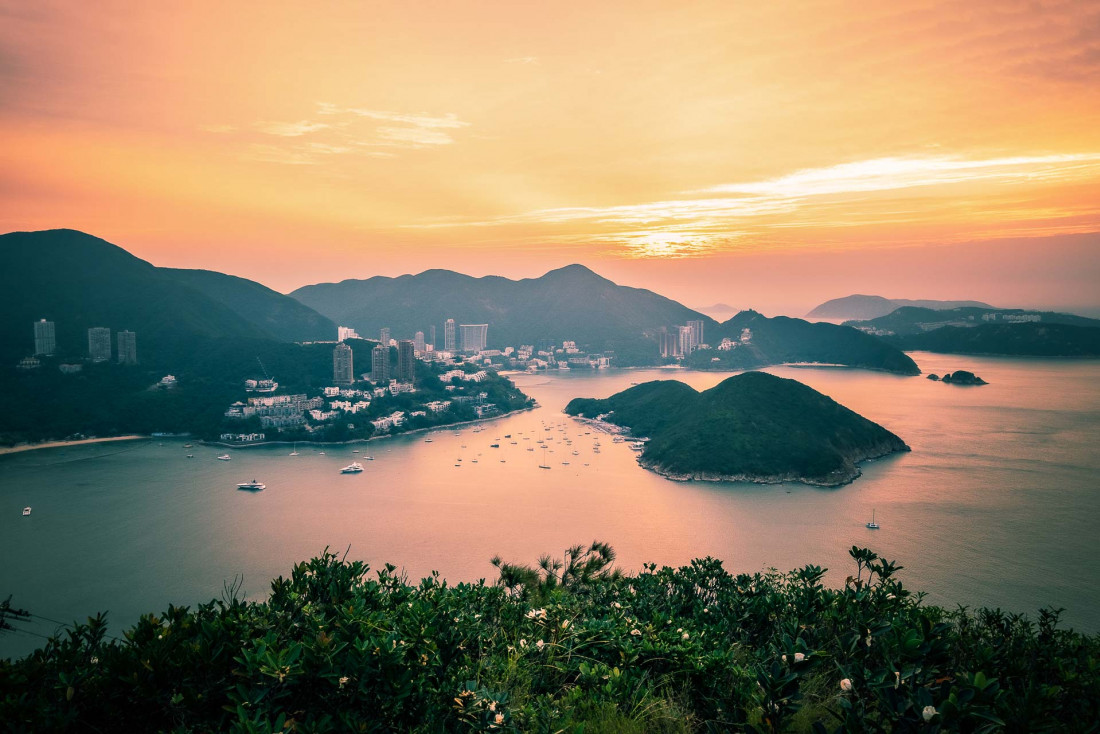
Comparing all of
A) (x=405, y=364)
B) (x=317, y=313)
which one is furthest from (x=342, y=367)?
(x=317, y=313)

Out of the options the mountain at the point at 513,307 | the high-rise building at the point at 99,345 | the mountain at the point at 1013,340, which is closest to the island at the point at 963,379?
the mountain at the point at 1013,340

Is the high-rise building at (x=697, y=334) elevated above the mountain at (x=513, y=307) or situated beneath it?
situated beneath

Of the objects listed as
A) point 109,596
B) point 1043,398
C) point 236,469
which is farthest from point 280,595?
point 1043,398

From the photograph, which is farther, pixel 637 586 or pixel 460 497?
pixel 460 497

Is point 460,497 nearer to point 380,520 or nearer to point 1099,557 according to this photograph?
point 380,520

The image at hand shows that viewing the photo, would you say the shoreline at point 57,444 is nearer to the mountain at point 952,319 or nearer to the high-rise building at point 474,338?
the high-rise building at point 474,338

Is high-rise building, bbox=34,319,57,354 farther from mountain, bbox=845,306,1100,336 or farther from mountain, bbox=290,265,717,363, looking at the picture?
mountain, bbox=845,306,1100,336
